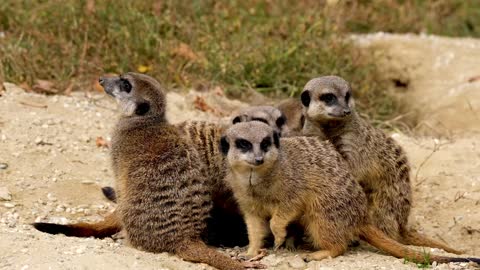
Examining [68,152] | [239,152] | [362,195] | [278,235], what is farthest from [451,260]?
[68,152]

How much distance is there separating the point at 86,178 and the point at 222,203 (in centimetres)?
82

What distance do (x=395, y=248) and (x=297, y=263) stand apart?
42 cm

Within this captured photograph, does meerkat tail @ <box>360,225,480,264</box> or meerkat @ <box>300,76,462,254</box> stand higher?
meerkat @ <box>300,76,462,254</box>

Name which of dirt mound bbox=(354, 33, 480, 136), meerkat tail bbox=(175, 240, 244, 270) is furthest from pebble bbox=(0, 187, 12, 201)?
dirt mound bbox=(354, 33, 480, 136)

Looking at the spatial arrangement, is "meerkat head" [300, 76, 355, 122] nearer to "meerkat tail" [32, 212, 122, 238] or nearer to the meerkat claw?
the meerkat claw

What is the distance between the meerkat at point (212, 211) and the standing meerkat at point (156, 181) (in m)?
0.12

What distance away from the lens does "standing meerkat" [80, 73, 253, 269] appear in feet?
11.8

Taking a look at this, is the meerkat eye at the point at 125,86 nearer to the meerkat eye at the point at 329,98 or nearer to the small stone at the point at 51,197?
the small stone at the point at 51,197

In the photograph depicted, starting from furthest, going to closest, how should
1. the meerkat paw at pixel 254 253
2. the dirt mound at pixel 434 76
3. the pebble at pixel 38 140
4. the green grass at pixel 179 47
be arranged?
the dirt mound at pixel 434 76, the green grass at pixel 179 47, the pebble at pixel 38 140, the meerkat paw at pixel 254 253

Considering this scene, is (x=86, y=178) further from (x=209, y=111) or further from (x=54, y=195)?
(x=209, y=111)

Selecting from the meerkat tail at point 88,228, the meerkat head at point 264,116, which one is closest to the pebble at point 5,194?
the meerkat tail at point 88,228

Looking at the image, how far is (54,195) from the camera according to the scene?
421 cm

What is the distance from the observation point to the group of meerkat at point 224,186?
3.59 metres

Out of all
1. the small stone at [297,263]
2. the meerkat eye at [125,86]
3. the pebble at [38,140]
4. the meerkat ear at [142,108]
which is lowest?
the small stone at [297,263]
